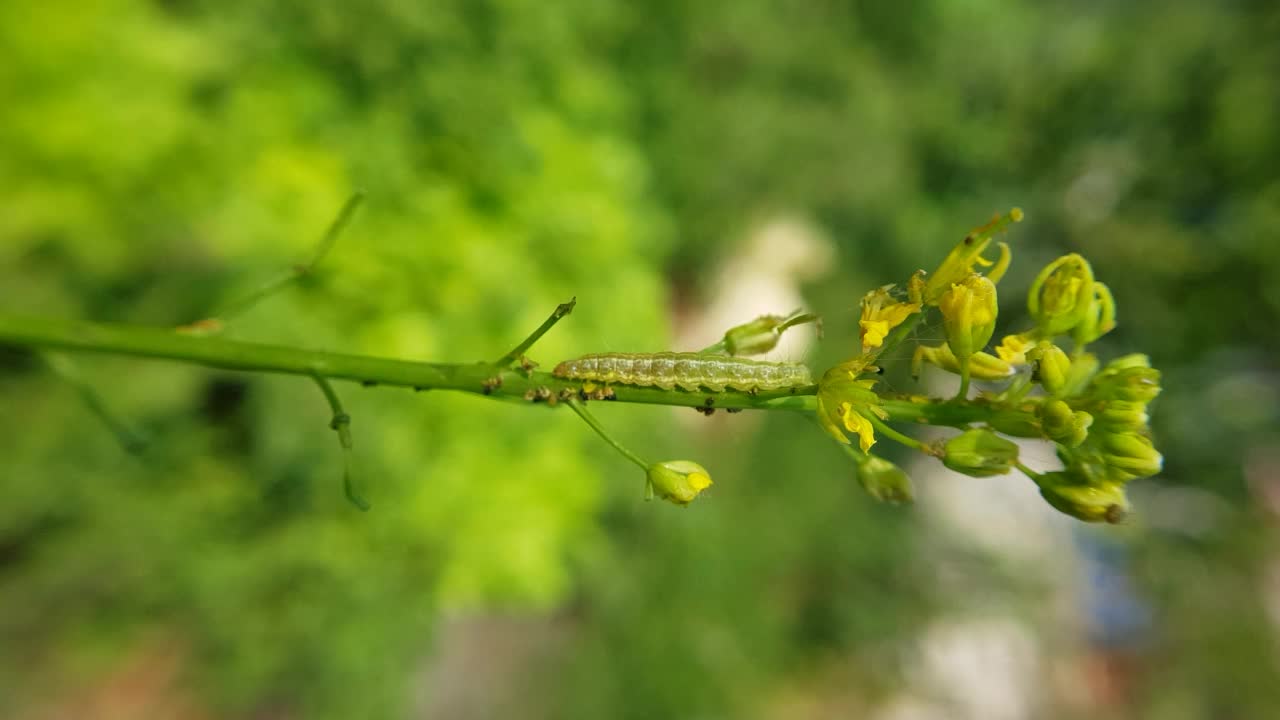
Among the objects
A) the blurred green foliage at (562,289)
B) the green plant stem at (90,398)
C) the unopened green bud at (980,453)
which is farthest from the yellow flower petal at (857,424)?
the green plant stem at (90,398)

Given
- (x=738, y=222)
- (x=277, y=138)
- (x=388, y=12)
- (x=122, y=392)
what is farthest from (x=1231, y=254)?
(x=122, y=392)

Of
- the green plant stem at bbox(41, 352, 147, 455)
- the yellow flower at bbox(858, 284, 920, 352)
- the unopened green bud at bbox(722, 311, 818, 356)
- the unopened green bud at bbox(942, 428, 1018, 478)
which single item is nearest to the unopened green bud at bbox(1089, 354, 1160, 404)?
the unopened green bud at bbox(942, 428, 1018, 478)

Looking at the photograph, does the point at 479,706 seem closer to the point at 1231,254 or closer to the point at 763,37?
the point at 763,37

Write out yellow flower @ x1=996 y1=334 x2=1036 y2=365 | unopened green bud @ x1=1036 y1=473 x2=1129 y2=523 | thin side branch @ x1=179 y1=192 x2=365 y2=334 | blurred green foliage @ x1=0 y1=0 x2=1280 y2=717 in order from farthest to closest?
blurred green foliage @ x1=0 y1=0 x2=1280 y2=717, thin side branch @ x1=179 y1=192 x2=365 y2=334, yellow flower @ x1=996 y1=334 x2=1036 y2=365, unopened green bud @ x1=1036 y1=473 x2=1129 y2=523

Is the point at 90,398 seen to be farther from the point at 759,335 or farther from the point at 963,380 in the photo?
the point at 963,380

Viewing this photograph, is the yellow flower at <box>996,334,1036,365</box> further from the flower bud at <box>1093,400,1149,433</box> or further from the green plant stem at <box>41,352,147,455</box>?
the green plant stem at <box>41,352,147,455</box>

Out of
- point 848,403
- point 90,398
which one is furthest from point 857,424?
Answer: point 90,398
